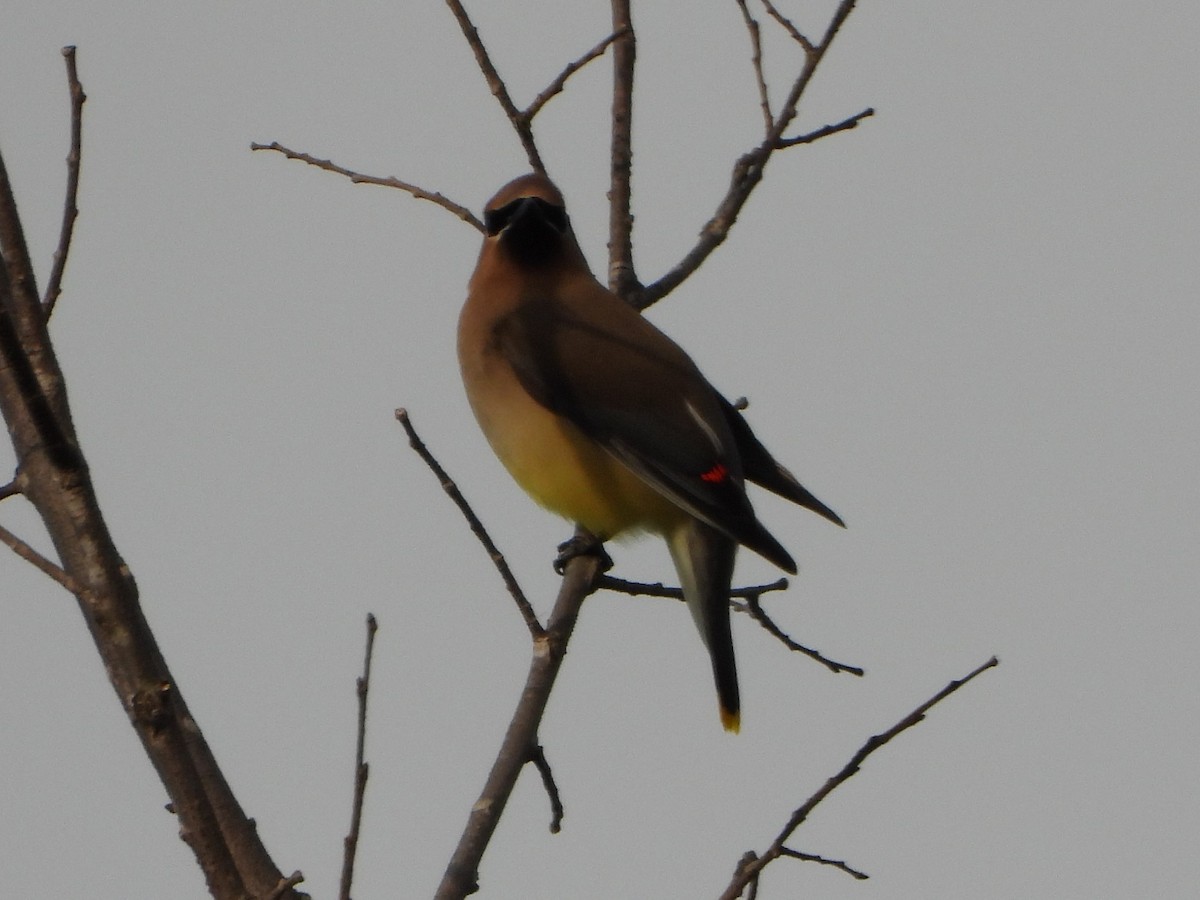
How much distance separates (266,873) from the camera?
220 cm

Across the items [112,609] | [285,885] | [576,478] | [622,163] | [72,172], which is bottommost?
[285,885]

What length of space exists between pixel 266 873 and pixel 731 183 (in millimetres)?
2502

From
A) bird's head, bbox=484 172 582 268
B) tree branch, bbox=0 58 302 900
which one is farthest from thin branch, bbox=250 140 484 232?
tree branch, bbox=0 58 302 900

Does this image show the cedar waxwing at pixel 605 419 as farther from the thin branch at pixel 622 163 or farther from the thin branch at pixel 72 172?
the thin branch at pixel 72 172

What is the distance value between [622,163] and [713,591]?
1.07 metres

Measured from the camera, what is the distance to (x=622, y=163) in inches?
170

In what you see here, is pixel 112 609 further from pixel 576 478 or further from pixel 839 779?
pixel 576 478

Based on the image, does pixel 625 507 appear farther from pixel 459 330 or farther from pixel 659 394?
pixel 459 330

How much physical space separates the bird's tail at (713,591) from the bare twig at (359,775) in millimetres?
1564

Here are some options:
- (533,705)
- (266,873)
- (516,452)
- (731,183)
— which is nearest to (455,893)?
(266,873)

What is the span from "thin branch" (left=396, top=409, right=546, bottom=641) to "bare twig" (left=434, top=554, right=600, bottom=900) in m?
0.04

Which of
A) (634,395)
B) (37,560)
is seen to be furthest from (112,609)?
(634,395)

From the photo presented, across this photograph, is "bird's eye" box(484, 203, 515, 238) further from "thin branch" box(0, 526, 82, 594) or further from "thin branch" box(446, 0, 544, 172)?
"thin branch" box(0, 526, 82, 594)

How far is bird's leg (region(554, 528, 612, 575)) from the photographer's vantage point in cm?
401
